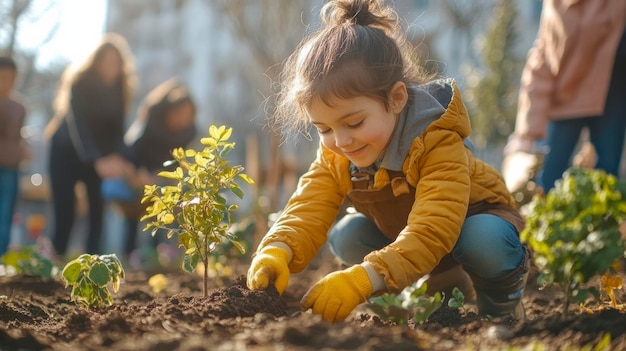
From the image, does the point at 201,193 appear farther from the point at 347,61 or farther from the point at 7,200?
the point at 7,200

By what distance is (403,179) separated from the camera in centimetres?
275

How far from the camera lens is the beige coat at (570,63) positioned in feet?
14.6

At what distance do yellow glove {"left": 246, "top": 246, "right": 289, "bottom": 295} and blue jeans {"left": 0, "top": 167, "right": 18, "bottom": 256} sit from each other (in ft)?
13.5

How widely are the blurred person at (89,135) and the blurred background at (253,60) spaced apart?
4.14ft

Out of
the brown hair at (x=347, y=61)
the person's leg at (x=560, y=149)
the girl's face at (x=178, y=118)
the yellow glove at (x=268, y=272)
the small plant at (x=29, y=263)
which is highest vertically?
the girl's face at (x=178, y=118)

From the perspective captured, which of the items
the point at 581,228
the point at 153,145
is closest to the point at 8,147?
the point at 153,145

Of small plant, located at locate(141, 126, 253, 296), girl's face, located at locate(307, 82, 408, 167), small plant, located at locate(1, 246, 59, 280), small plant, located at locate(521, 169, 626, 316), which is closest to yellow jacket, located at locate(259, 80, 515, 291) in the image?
girl's face, located at locate(307, 82, 408, 167)

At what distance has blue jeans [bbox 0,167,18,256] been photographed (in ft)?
20.1

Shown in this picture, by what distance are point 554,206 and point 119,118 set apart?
566 centimetres

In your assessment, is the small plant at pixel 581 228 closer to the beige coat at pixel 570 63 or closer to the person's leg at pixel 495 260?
the person's leg at pixel 495 260

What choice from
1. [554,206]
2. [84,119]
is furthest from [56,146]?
[554,206]

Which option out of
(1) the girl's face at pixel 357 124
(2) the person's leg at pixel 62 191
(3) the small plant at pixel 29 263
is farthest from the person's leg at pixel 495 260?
(2) the person's leg at pixel 62 191

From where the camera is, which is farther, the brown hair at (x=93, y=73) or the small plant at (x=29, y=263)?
the brown hair at (x=93, y=73)

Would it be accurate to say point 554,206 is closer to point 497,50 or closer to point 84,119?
point 84,119
